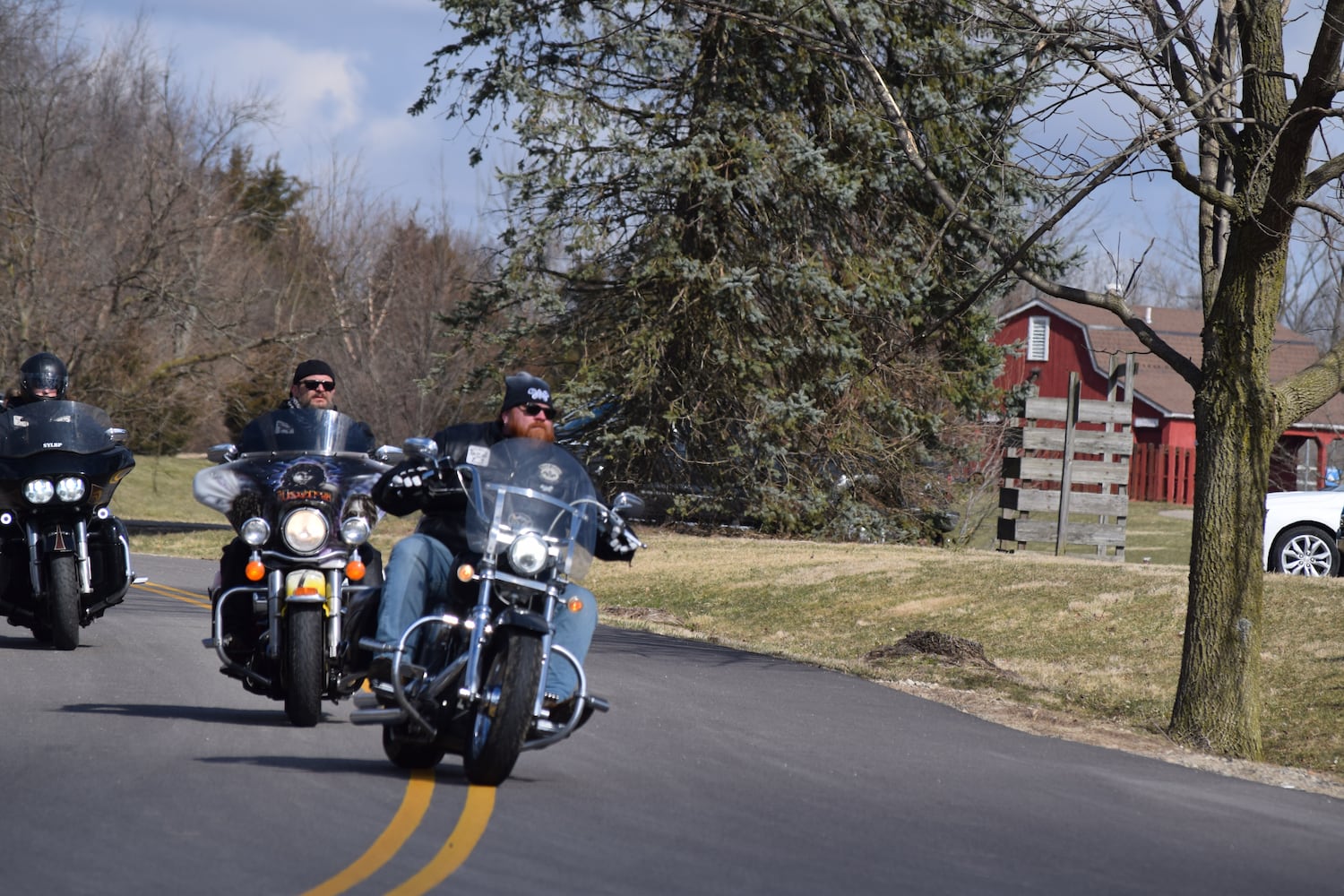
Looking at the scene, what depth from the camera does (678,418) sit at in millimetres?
27203

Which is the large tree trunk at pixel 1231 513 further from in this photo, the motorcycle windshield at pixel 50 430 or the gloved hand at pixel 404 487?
the motorcycle windshield at pixel 50 430

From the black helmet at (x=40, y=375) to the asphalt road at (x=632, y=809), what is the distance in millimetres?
2570

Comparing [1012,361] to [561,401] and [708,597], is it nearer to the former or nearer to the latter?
[561,401]

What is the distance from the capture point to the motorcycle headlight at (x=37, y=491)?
37.9ft

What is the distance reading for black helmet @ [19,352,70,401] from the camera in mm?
12117

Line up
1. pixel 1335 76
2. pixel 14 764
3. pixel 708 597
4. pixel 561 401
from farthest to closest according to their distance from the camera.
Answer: pixel 561 401, pixel 708 597, pixel 1335 76, pixel 14 764

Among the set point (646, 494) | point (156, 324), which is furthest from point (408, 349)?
point (646, 494)

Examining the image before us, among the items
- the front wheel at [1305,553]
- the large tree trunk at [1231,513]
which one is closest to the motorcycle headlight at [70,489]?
the large tree trunk at [1231,513]

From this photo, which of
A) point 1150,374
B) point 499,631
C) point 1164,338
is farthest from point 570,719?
point 1150,374

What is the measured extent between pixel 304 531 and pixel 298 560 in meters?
0.15

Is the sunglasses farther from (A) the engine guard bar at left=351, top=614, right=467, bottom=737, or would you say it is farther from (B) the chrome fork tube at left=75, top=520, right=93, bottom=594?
(B) the chrome fork tube at left=75, top=520, right=93, bottom=594

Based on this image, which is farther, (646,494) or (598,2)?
(646,494)

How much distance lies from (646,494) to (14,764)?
21.3 metres

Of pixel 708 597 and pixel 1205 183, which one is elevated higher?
pixel 1205 183
